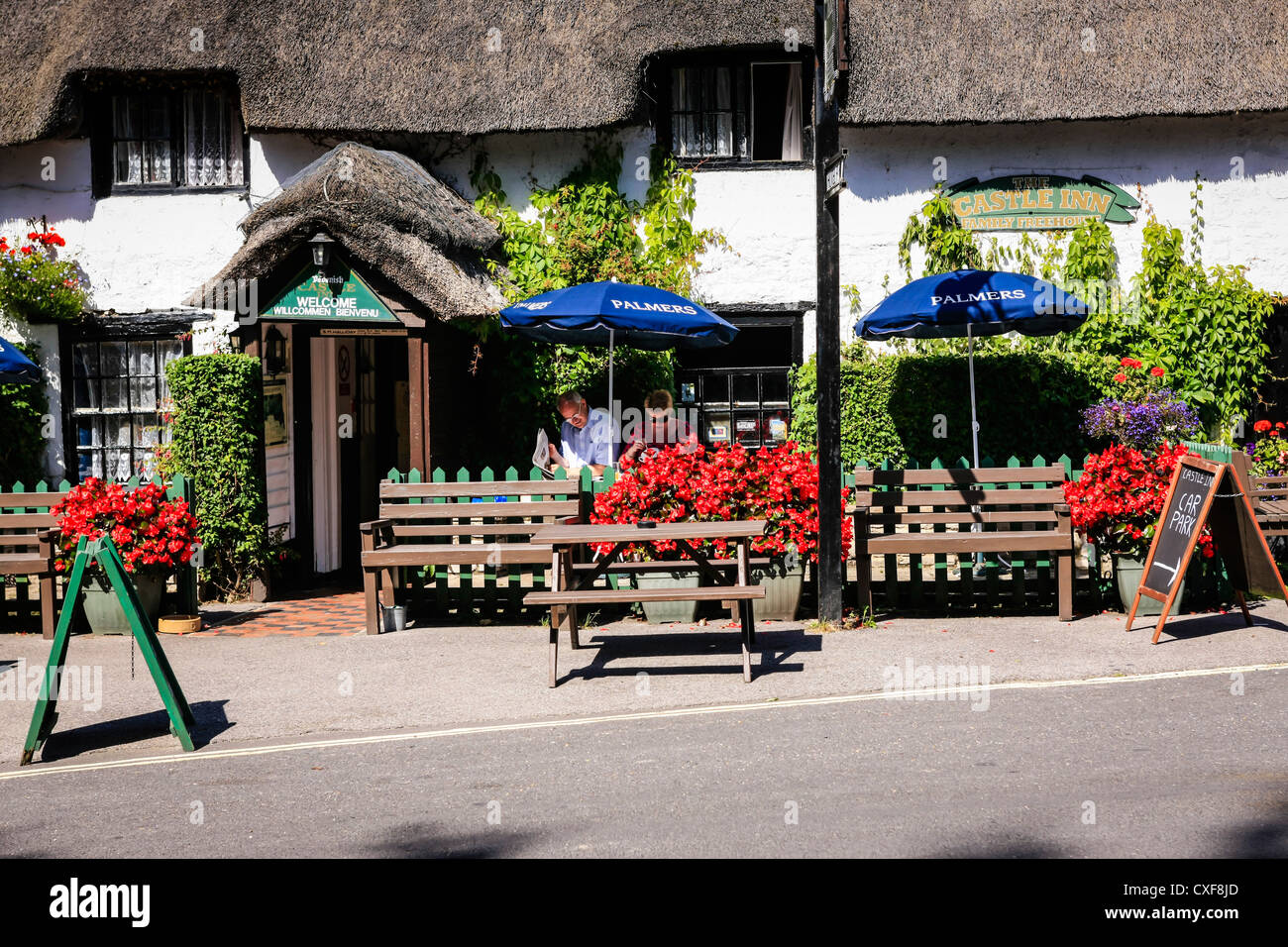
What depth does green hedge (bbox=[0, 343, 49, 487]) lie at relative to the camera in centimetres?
1296

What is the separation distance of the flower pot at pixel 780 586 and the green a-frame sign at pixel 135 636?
13.8 feet

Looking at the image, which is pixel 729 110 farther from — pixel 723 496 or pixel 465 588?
pixel 465 588

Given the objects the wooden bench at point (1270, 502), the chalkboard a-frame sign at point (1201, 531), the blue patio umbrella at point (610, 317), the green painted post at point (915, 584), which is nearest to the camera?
the chalkboard a-frame sign at point (1201, 531)

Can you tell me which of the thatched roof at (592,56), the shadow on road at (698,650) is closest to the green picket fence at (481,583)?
the shadow on road at (698,650)

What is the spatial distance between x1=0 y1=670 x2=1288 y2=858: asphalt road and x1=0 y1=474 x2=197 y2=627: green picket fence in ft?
12.0

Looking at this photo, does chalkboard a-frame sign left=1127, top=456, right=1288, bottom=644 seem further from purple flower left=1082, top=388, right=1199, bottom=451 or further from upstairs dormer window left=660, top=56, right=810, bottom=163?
upstairs dormer window left=660, top=56, right=810, bottom=163

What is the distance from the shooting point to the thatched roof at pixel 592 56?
12.3 meters

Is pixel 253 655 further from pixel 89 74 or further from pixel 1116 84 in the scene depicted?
pixel 1116 84

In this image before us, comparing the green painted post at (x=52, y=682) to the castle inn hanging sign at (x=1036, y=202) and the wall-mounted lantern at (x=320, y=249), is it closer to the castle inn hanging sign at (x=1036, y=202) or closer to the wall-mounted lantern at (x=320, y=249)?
the wall-mounted lantern at (x=320, y=249)

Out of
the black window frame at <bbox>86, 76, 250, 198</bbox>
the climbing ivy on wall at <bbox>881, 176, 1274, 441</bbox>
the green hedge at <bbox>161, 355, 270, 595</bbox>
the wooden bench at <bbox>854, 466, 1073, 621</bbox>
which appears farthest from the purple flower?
the black window frame at <bbox>86, 76, 250, 198</bbox>

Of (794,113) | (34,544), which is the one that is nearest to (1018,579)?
(794,113)

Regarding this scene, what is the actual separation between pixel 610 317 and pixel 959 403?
4.16 meters

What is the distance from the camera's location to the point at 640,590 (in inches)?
314
